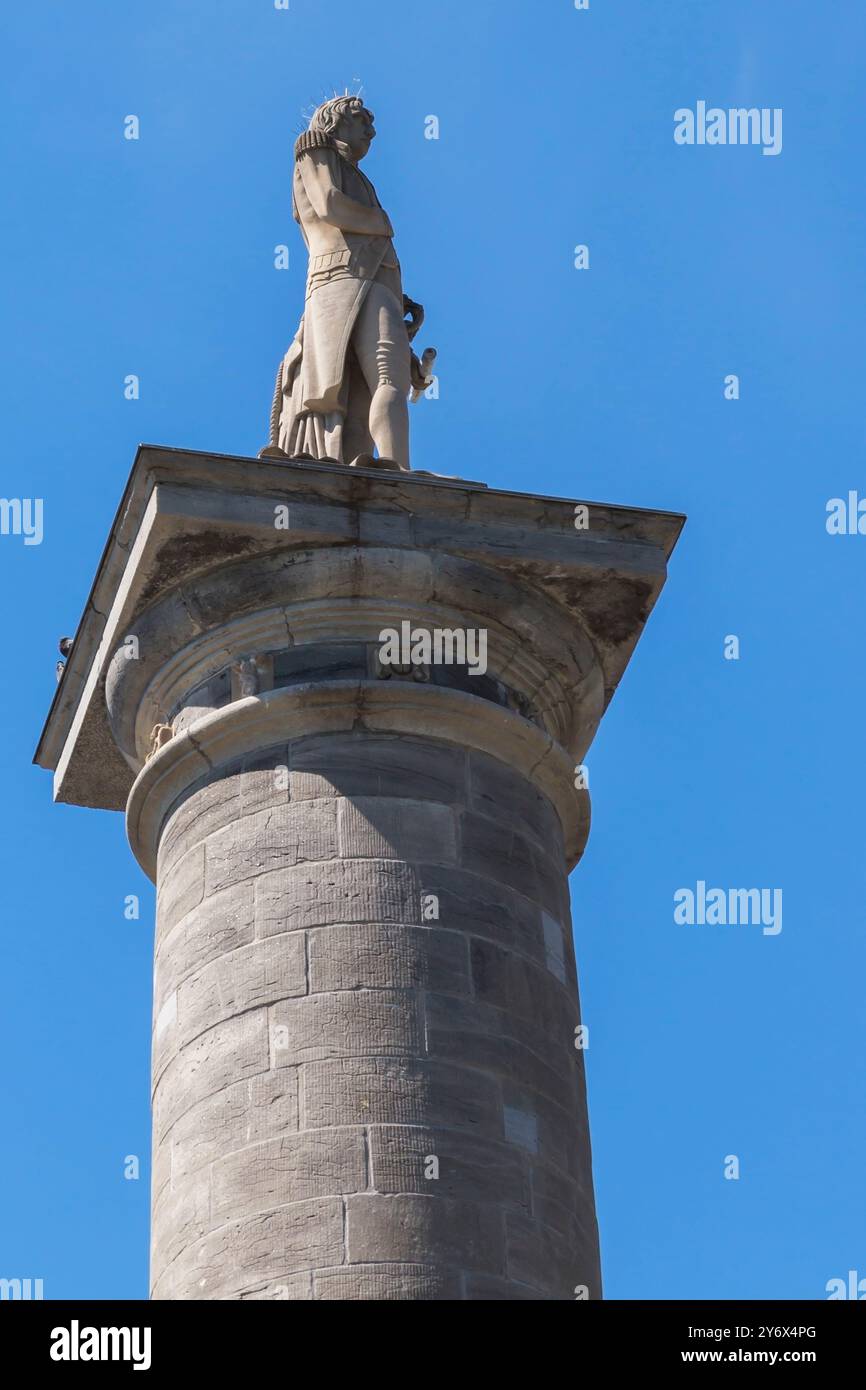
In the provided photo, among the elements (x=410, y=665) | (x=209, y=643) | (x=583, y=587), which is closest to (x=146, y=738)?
(x=209, y=643)

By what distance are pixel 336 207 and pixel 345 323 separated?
0.75 meters

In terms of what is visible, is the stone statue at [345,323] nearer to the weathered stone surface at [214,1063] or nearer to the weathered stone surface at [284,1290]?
the weathered stone surface at [214,1063]

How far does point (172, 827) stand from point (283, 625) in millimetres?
1031

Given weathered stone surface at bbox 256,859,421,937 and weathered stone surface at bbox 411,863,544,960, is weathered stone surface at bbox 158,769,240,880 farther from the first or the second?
weathered stone surface at bbox 411,863,544,960

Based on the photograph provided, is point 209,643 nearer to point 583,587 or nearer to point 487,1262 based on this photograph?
point 583,587

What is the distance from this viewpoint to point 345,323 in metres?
13.8

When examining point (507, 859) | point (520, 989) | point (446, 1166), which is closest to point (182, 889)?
point (507, 859)

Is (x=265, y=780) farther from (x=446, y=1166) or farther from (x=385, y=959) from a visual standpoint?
(x=446, y=1166)

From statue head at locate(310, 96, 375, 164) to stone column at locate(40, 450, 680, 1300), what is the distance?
2904 mm

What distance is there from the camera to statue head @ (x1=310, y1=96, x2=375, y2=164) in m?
14.4

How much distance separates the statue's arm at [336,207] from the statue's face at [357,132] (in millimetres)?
221

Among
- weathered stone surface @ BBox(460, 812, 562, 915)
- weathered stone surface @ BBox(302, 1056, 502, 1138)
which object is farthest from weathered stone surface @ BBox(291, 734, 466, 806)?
weathered stone surface @ BBox(302, 1056, 502, 1138)

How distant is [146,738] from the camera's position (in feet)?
40.9

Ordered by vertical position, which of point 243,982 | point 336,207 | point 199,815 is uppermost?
point 336,207
